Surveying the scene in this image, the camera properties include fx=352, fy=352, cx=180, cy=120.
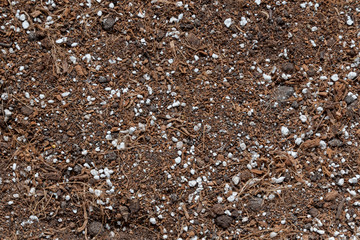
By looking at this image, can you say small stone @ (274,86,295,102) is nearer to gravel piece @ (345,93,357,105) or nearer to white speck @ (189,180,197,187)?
gravel piece @ (345,93,357,105)

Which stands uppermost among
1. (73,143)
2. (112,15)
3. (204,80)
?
(112,15)

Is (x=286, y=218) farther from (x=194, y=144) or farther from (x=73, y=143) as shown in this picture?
(x=73, y=143)

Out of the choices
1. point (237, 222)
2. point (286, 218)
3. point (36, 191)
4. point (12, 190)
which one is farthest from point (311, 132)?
point (12, 190)

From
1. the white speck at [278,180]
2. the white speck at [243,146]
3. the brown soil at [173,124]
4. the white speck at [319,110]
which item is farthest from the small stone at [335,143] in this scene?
the white speck at [243,146]

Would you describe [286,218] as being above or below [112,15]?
below

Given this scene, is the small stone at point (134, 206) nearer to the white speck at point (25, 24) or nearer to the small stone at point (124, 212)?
the small stone at point (124, 212)

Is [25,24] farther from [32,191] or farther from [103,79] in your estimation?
[32,191]
